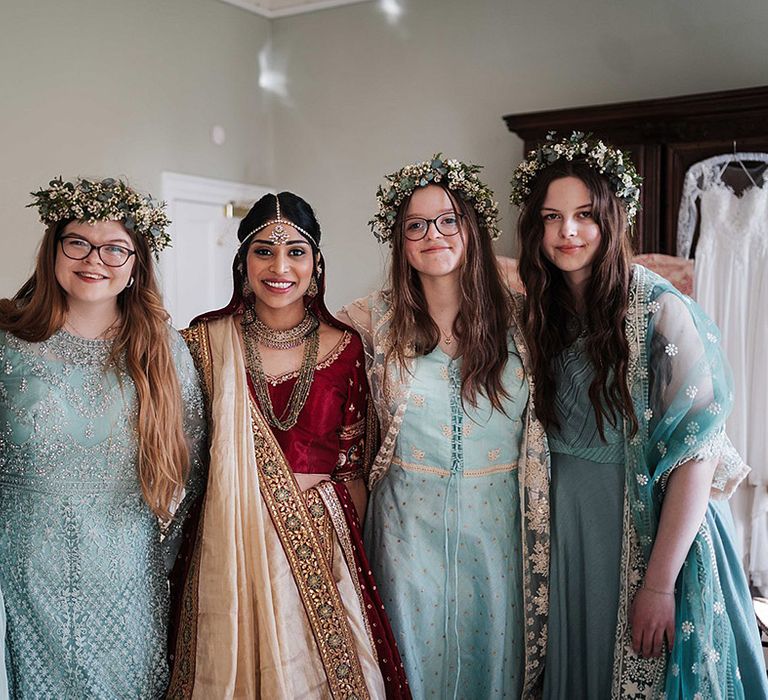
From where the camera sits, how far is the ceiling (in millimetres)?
5348

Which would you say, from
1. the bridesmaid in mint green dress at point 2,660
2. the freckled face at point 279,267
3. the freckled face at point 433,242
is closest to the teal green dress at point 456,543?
the freckled face at point 433,242

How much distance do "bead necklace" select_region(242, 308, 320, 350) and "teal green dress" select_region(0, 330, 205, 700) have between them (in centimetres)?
39

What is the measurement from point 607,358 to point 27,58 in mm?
3147

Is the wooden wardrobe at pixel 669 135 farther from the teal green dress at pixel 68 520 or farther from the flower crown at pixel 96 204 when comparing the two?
the teal green dress at pixel 68 520

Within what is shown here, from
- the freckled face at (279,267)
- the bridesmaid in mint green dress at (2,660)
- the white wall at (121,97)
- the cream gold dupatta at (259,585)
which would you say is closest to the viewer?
the bridesmaid in mint green dress at (2,660)

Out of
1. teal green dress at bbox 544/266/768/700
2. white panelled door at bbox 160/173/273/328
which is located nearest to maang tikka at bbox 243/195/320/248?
teal green dress at bbox 544/266/768/700

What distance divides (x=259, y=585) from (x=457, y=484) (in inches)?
21.6

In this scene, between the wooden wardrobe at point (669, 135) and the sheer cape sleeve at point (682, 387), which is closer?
the sheer cape sleeve at point (682, 387)

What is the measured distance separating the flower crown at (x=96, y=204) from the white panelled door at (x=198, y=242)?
2.70 meters

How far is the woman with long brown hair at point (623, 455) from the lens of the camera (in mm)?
2115

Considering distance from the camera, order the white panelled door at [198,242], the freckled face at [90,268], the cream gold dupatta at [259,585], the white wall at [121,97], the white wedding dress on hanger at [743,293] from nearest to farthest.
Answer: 1. the freckled face at [90,268]
2. the cream gold dupatta at [259,585]
3. the white wedding dress on hanger at [743,293]
4. the white wall at [121,97]
5. the white panelled door at [198,242]

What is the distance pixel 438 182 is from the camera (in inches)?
93.3

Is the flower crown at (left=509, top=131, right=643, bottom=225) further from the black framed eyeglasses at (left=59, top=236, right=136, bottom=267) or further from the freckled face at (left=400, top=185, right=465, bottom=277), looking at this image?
the black framed eyeglasses at (left=59, top=236, right=136, bottom=267)

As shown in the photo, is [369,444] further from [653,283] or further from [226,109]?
[226,109]
